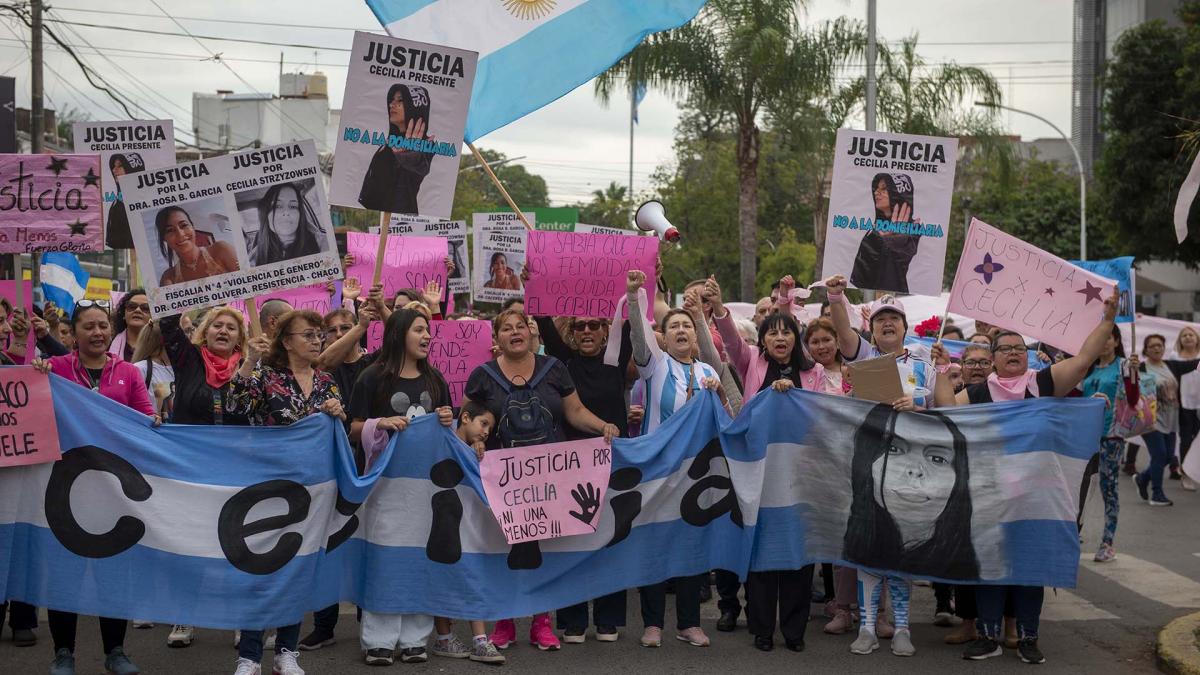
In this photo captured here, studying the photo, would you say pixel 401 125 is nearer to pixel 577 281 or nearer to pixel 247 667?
pixel 577 281

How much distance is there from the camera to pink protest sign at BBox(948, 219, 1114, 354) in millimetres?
7734

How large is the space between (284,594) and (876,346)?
3802 mm

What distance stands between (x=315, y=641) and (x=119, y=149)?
16.0 ft

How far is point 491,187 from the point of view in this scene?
83.1 meters

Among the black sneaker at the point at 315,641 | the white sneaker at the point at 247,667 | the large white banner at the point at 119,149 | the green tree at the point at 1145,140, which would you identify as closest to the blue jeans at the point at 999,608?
the black sneaker at the point at 315,641

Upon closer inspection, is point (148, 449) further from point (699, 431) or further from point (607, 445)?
point (699, 431)

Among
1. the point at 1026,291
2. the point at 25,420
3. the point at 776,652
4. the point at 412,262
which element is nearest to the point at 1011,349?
the point at 1026,291

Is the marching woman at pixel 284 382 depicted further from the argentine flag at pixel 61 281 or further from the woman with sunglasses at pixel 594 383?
the argentine flag at pixel 61 281

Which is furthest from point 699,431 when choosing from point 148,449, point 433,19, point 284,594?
point 433,19

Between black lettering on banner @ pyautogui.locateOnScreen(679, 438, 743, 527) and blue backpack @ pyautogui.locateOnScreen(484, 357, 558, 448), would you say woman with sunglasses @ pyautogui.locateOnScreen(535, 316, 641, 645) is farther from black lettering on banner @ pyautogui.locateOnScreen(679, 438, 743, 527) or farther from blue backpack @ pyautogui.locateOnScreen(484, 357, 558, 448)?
black lettering on banner @ pyautogui.locateOnScreen(679, 438, 743, 527)

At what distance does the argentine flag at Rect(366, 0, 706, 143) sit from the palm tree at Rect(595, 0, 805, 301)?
1445 cm

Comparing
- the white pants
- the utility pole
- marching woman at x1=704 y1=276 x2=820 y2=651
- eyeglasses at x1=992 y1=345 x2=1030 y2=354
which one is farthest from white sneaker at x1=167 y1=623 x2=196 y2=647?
the utility pole

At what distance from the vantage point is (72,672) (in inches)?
261

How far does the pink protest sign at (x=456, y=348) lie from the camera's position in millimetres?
9562
